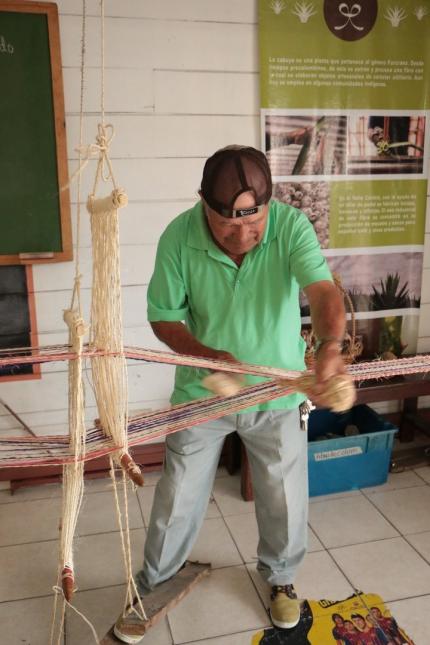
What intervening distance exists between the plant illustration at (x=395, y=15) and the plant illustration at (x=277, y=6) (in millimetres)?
512

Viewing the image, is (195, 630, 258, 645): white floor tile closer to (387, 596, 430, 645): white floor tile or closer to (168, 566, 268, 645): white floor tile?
(168, 566, 268, 645): white floor tile

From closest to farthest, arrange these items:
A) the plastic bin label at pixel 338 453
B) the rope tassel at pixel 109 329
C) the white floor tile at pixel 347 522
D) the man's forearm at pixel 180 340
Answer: the rope tassel at pixel 109 329, the man's forearm at pixel 180 340, the white floor tile at pixel 347 522, the plastic bin label at pixel 338 453

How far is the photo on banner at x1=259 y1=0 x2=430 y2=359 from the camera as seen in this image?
8.54 feet

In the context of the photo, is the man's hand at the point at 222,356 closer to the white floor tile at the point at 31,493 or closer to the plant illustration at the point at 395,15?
the white floor tile at the point at 31,493

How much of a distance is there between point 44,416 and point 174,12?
6.24 ft

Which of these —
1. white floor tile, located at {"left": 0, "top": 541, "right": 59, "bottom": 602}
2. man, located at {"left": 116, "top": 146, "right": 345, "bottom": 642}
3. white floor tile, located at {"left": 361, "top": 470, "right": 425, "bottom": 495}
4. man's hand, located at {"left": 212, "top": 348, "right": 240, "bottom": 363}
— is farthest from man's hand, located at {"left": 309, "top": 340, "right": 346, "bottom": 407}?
white floor tile, located at {"left": 361, "top": 470, "right": 425, "bottom": 495}

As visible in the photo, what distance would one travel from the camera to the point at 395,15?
268cm

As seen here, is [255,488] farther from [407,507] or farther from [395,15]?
[395,15]

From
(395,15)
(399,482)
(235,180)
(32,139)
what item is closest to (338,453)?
(399,482)

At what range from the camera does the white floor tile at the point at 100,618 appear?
1890 millimetres

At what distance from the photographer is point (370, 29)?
2.66 metres

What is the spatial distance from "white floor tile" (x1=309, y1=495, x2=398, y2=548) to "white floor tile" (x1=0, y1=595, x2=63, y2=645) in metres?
1.10

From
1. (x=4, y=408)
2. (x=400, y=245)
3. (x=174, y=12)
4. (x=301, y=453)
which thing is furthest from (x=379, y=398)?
(x=174, y=12)

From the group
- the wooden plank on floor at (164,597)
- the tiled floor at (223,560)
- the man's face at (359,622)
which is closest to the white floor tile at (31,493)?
the tiled floor at (223,560)
